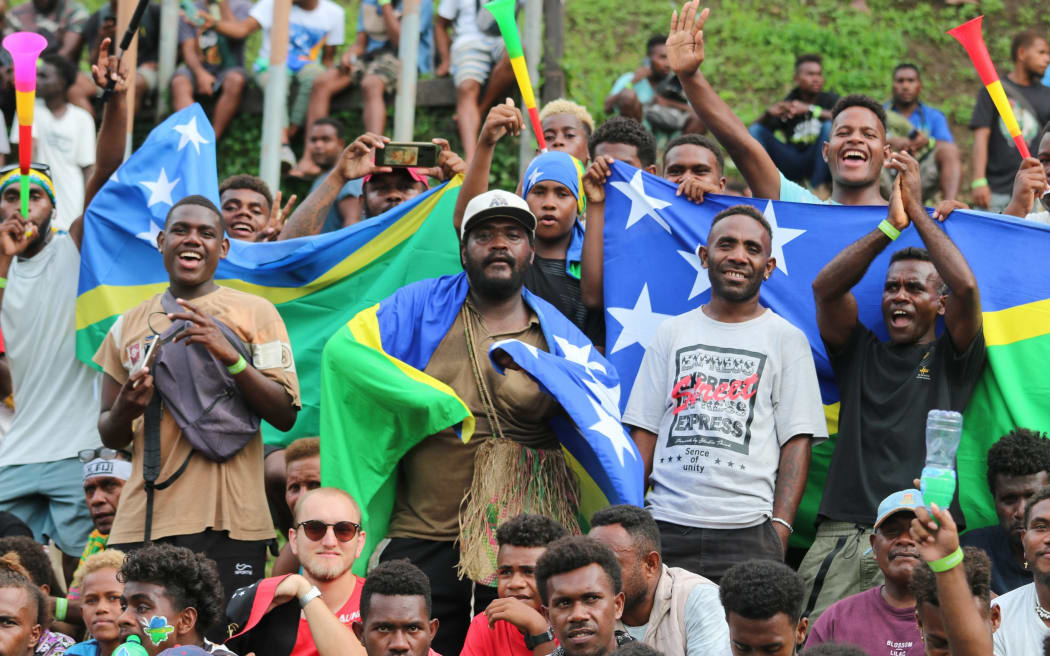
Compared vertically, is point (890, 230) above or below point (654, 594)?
above

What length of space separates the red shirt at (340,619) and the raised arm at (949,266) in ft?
9.42

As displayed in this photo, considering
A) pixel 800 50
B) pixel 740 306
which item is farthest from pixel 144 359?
pixel 800 50

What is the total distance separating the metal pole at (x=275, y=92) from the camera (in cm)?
1119

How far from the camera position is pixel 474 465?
647 cm

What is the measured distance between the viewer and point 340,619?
6.20m

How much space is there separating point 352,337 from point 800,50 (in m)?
11.0

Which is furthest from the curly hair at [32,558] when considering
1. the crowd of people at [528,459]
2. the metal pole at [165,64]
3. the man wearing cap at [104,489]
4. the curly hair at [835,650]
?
the metal pole at [165,64]

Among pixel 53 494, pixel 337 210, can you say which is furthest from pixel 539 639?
pixel 337 210

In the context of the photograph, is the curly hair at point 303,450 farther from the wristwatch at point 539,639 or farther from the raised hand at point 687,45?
the raised hand at point 687,45

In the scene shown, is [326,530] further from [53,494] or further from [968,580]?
[968,580]

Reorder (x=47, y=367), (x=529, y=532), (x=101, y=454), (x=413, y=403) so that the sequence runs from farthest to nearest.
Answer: (x=47, y=367) < (x=101, y=454) < (x=413, y=403) < (x=529, y=532)

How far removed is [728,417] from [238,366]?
7.07 ft

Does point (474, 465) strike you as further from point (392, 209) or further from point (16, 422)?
point (16, 422)

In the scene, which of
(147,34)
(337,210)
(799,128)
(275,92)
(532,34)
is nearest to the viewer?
(337,210)
